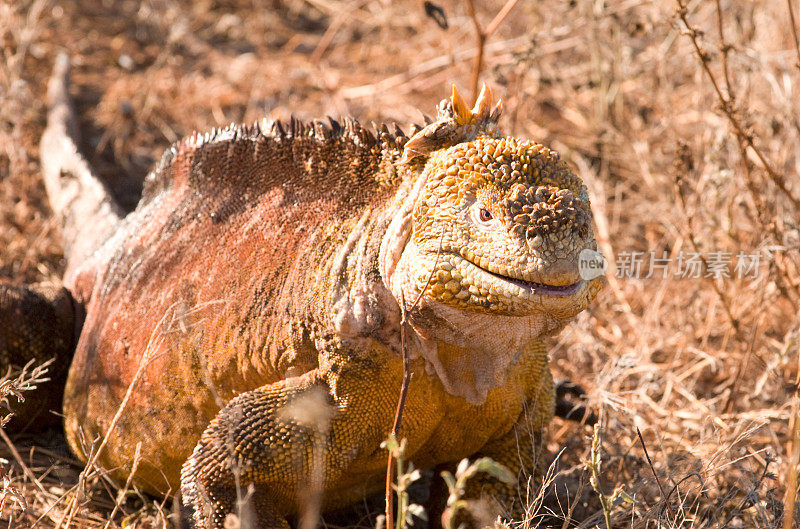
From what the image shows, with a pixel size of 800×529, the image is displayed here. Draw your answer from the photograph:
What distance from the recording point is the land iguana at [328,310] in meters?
2.65

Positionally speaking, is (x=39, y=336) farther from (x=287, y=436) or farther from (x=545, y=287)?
(x=545, y=287)

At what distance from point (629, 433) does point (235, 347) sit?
2.03m

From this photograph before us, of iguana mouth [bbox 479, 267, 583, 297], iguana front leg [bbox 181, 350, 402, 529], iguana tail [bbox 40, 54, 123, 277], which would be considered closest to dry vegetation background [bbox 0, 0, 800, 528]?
iguana tail [bbox 40, 54, 123, 277]

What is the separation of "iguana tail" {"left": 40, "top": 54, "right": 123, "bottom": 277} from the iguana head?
2.19 meters

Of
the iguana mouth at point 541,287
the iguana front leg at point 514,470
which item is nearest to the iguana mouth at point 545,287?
the iguana mouth at point 541,287

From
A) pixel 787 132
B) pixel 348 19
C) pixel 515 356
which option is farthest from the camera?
pixel 348 19

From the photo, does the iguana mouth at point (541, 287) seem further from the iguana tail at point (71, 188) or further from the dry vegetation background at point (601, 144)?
the iguana tail at point (71, 188)

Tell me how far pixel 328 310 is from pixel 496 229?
0.71m

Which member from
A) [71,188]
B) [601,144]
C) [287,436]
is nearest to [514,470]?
[287,436]

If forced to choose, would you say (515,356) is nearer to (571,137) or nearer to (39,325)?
(39,325)

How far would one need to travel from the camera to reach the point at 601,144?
20.5 ft

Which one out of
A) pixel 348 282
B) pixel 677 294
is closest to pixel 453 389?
pixel 348 282

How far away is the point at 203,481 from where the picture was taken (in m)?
3.03

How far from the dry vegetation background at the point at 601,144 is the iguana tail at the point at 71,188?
0.20 meters
